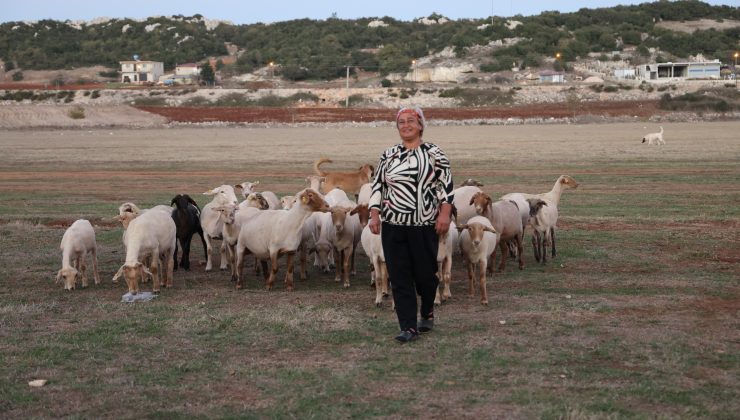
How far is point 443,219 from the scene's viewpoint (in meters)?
8.85

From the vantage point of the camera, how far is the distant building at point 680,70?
117 metres

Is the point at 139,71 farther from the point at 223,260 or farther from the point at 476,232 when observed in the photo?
the point at 476,232

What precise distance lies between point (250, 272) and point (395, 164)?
5.99 meters

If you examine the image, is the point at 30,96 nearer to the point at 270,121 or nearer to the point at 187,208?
the point at 270,121

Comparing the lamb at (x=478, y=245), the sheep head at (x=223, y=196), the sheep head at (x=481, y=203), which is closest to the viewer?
the lamb at (x=478, y=245)

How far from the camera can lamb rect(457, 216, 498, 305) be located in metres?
11.0

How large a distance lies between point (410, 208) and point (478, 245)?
2.56 m

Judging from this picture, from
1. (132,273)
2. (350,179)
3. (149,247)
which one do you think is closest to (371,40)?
(350,179)

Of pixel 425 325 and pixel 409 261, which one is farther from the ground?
pixel 409 261

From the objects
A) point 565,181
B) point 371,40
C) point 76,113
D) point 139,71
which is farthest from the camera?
point 371,40

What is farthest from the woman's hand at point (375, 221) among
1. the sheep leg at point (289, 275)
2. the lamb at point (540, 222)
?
the lamb at point (540, 222)

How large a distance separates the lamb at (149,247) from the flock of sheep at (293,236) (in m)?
0.01

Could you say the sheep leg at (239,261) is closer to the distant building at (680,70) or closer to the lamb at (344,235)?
the lamb at (344,235)

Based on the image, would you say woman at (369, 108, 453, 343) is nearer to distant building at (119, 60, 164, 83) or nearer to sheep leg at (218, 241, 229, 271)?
sheep leg at (218, 241, 229, 271)
